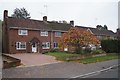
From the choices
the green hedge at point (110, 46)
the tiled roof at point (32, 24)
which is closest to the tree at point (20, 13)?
the tiled roof at point (32, 24)

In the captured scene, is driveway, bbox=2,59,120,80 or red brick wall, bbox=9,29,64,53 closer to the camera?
driveway, bbox=2,59,120,80

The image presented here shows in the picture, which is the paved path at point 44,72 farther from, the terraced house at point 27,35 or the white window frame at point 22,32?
the white window frame at point 22,32

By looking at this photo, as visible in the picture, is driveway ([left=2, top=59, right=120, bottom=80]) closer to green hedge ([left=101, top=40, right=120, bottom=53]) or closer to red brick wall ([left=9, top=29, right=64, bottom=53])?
green hedge ([left=101, top=40, right=120, bottom=53])

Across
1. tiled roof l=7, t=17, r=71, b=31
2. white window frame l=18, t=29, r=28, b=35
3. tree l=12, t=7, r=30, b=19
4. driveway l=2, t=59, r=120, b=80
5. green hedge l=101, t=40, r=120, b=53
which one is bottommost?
driveway l=2, t=59, r=120, b=80

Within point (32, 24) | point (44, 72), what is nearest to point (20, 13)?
point (32, 24)

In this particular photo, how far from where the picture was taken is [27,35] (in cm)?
4562

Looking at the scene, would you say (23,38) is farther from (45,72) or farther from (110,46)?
(45,72)

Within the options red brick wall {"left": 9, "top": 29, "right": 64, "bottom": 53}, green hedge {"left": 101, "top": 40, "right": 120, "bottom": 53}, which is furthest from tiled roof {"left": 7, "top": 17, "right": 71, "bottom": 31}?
green hedge {"left": 101, "top": 40, "right": 120, "bottom": 53}

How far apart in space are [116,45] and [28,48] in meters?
16.8

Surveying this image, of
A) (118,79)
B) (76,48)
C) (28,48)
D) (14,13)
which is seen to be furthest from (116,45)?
(14,13)

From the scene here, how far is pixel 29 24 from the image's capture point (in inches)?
1871

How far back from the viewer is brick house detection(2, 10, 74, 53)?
43.6 metres

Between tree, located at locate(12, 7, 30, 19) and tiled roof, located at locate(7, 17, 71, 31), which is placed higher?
tree, located at locate(12, 7, 30, 19)

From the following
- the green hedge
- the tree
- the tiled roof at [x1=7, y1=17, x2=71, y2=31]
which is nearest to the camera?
the green hedge
